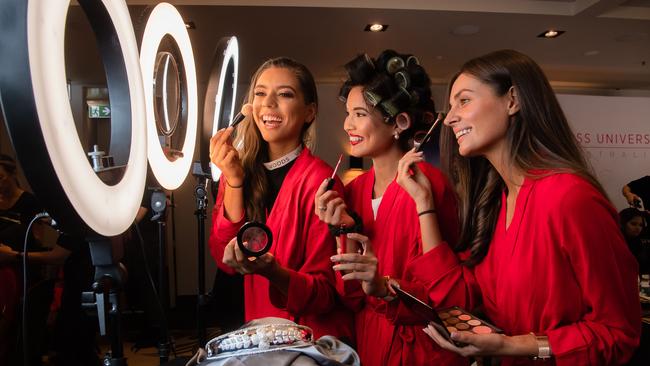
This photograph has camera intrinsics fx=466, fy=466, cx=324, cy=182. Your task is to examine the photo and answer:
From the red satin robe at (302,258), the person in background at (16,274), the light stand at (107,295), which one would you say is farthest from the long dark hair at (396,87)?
the person in background at (16,274)

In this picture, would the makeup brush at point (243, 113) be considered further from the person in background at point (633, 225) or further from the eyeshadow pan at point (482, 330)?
the person in background at point (633, 225)

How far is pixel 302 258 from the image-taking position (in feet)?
4.71

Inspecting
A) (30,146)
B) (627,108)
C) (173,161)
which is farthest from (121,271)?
(627,108)

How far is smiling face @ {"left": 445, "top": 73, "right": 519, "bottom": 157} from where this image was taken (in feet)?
3.97

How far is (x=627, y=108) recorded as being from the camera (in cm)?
502

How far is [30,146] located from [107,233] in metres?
0.21

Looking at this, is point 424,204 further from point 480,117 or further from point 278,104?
point 278,104

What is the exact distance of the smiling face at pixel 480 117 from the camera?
1.21 metres

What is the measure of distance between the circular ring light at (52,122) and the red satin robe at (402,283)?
80 cm

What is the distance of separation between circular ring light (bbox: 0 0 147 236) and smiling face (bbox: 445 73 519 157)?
841 mm

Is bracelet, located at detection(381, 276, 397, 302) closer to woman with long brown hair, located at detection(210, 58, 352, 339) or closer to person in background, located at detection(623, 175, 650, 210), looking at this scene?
woman with long brown hair, located at detection(210, 58, 352, 339)

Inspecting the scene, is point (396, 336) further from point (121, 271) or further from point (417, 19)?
point (417, 19)

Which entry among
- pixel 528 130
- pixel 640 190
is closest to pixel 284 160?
pixel 528 130

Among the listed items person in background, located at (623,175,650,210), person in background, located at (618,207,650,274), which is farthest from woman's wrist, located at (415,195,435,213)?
person in background, located at (623,175,650,210)
